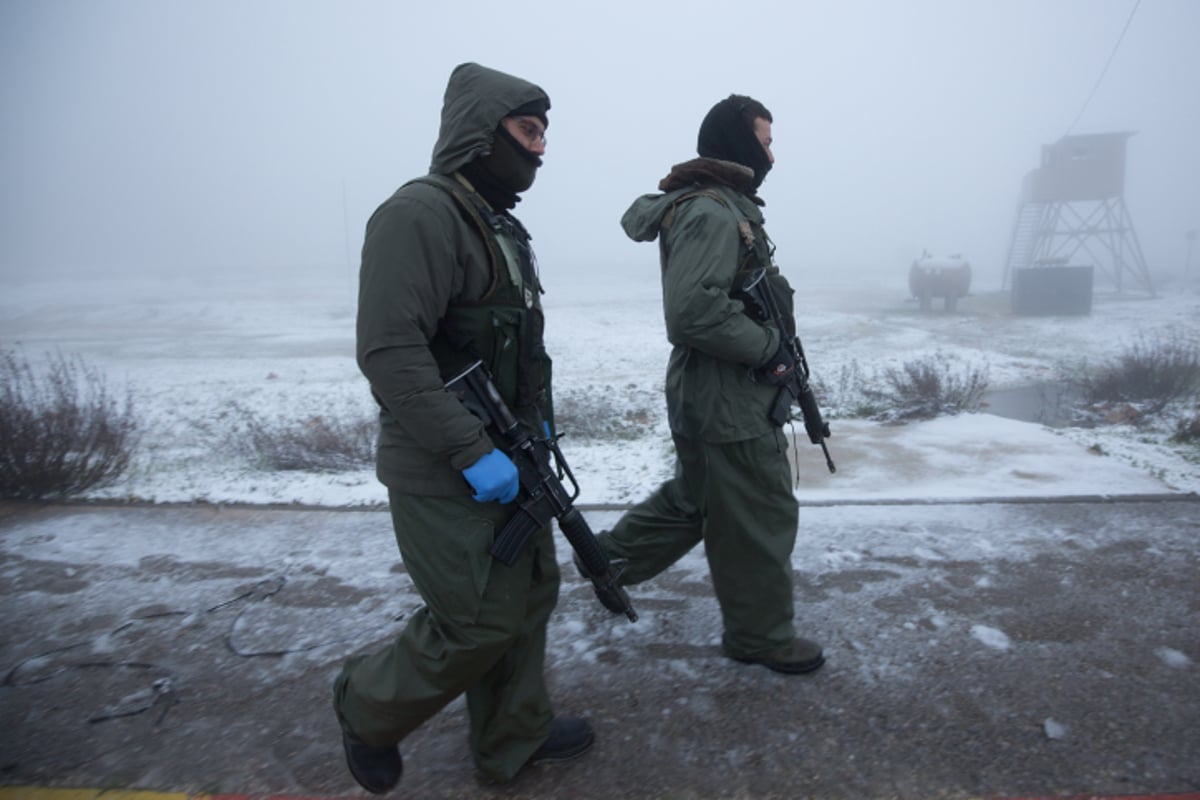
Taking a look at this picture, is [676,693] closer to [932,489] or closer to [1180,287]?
[932,489]

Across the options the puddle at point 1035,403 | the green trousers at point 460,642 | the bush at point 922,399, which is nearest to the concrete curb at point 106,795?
the green trousers at point 460,642

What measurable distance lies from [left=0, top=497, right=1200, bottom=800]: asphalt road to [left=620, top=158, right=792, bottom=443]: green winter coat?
869 mm

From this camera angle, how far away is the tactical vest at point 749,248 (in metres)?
2.46

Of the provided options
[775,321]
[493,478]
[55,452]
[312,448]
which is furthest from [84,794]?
[312,448]

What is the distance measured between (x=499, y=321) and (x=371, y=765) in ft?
3.92

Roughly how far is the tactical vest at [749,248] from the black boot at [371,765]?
1711 mm

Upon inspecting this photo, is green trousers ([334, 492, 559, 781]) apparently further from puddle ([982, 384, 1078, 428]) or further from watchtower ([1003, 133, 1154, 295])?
watchtower ([1003, 133, 1154, 295])

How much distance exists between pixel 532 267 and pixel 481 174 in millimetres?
281

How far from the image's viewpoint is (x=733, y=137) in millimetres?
2604

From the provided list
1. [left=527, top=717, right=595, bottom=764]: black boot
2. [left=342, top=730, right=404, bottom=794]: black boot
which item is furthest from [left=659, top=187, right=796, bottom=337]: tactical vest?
[left=342, top=730, right=404, bottom=794]: black boot

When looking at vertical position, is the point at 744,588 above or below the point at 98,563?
above

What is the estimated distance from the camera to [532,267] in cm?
208

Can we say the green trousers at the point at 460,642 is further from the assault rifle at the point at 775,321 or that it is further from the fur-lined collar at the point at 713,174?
the fur-lined collar at the point at 713,174

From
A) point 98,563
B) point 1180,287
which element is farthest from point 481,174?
point 1180,287
